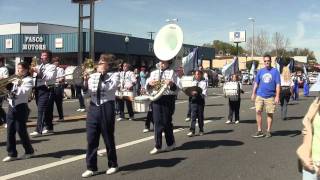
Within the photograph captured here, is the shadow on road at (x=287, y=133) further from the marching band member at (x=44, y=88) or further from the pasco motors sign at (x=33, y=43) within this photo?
the pasco motors sign at (x=33, y=43)

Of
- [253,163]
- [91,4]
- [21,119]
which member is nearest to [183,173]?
[253,163]

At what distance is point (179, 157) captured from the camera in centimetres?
934

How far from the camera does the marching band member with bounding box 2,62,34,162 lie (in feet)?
29.2

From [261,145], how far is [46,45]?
128 feet

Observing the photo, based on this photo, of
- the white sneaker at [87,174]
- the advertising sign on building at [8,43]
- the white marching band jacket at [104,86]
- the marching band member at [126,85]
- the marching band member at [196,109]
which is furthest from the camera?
the advertising sign on building at [8,43]

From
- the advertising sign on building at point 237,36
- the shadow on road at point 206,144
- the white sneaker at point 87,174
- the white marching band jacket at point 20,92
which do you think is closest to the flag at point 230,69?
the shadow on road at point 206,144

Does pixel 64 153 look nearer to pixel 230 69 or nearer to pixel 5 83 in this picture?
pixel 5 83

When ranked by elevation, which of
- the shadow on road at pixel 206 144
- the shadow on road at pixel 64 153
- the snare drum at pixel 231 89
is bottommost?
the shadow on road at pixel 64 153

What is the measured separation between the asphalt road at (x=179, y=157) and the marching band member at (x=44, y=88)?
0.43 metres

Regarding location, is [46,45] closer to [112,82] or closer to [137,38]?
[137,38]

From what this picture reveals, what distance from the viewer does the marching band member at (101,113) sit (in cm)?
778

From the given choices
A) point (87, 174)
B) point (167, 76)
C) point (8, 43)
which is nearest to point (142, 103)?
point (167, 76)

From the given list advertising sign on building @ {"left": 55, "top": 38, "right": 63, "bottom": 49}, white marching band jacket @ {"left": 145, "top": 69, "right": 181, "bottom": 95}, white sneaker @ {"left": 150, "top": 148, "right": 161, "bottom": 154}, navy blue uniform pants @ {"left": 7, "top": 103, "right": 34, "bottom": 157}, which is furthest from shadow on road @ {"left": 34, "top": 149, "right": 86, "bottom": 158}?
advertising sign on building @ {"left": 55, "top": 38, "right": 63, "bottom": 49}

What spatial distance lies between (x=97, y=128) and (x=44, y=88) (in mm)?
4540
